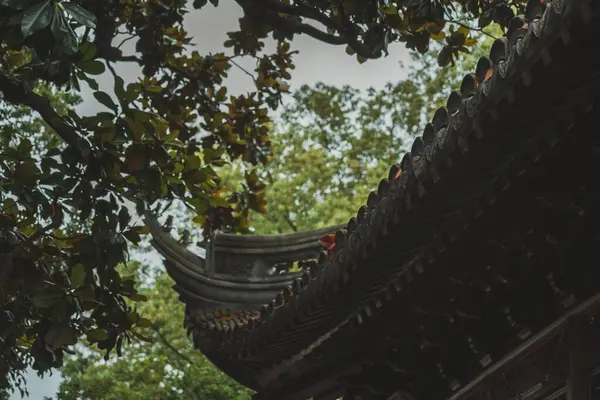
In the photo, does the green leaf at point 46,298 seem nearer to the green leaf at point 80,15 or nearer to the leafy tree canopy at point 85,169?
the leafy tree canopy at point 85,169

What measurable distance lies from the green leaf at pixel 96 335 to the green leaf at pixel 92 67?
135 cm

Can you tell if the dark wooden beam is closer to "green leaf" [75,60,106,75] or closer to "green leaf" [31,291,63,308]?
"green leaf" [31,291,63,308]

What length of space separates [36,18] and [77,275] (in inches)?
58.3

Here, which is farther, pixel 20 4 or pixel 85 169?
pixel 85 169

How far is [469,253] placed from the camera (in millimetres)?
4820

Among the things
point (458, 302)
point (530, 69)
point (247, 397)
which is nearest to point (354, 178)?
point (247, 397)

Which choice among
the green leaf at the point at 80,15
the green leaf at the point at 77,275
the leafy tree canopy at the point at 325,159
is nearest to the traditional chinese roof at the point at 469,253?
the green leaf at the point at 77,275

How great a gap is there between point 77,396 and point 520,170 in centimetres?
1273

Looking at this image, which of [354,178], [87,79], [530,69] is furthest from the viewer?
[354,178]

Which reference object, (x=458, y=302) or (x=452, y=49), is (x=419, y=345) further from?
(x=452, y=49)

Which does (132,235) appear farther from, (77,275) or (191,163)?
(191,163)

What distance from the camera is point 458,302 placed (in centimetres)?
524

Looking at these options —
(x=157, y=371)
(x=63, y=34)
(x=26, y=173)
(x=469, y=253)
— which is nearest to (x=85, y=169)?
(x=26, y=173)

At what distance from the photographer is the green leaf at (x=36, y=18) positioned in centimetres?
412
